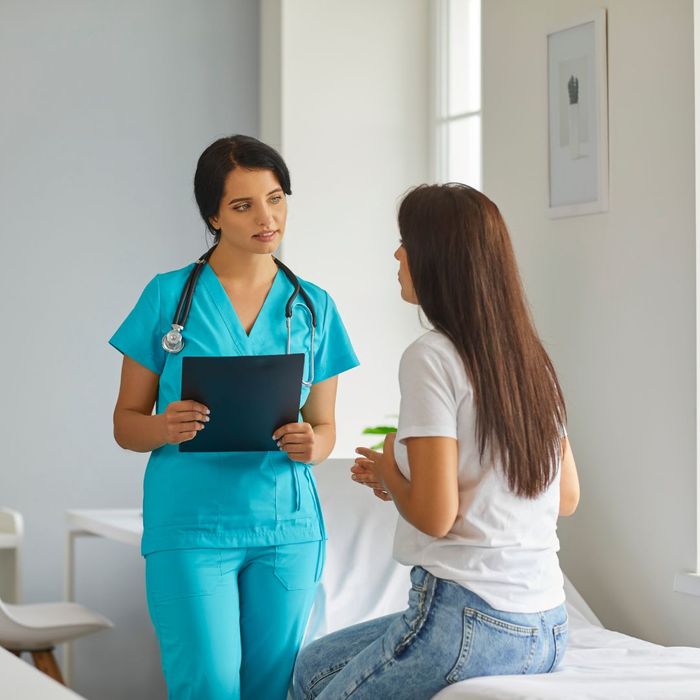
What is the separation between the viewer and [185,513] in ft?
6.19

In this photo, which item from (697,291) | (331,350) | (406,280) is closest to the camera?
(406,280)

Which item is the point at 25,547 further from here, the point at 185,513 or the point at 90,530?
the point at 185,513

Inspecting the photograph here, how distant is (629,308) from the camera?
2693mm

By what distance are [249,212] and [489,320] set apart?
0.53m

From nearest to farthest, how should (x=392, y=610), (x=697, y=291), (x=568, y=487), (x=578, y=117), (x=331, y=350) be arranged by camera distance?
(x=568, y=487) → (x=331, y=350) → (x=697, y=291) → (x=392, y=610) → (x=578, y=117)

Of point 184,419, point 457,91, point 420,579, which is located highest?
point 457,91

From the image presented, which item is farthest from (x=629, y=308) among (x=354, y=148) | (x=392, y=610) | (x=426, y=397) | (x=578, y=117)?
(x=354, y=148)

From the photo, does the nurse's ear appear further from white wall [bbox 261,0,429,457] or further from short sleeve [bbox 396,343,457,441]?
white wall [bbox 261,0,429,457]

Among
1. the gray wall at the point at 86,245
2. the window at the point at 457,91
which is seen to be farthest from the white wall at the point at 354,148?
the gray wall at the point at 86,245

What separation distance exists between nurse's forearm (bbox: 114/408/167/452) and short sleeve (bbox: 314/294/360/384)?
1.09 ft

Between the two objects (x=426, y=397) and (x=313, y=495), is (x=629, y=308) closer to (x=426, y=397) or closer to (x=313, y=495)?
(x=313, y=495)

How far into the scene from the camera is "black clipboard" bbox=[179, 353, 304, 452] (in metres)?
1.78

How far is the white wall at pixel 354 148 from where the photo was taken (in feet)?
13.0

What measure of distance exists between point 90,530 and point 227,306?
5.31ft
